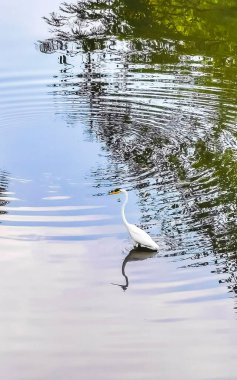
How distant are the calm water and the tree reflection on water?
0.03 meters

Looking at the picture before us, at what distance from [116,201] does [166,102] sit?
4447 mm

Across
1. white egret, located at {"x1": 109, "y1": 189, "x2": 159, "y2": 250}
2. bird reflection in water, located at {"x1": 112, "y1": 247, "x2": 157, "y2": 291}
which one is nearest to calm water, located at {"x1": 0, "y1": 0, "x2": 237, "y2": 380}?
bird reflection in water, located at {"x1": 112, "y1": 247, "x2": 157, "y2": 291}

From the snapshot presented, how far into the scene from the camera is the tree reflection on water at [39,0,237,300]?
36.1 feet

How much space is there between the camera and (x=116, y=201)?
1157 centimetres

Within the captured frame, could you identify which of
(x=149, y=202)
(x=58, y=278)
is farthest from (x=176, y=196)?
(x=58, y=278)

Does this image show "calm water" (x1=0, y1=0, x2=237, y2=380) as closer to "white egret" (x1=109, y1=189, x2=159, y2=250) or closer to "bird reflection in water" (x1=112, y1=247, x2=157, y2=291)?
"bird reflection in water" (x1=112, y1=247, x2=157, y2=291)

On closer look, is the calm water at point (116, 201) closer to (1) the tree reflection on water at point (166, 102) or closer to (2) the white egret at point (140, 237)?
(1) the tree reflection on water at point (166, 102)

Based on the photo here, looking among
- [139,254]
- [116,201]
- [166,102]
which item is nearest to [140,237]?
[139,254]

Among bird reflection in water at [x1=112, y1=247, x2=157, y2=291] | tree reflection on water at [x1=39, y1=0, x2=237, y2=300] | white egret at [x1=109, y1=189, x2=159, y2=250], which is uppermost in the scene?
tree reflection on water at [x1=39, y1=0, x2=237, y2=300]

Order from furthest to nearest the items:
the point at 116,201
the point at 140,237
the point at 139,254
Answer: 1. the point at 116,201
2. the point at 139,254
3. the point at 140,237

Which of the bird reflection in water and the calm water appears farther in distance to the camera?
the bird reflection in water

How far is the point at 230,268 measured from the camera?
32.0 ft

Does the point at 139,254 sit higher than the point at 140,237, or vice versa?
the point at 140,237

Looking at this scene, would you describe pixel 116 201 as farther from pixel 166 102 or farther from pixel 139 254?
pixel 166 102
